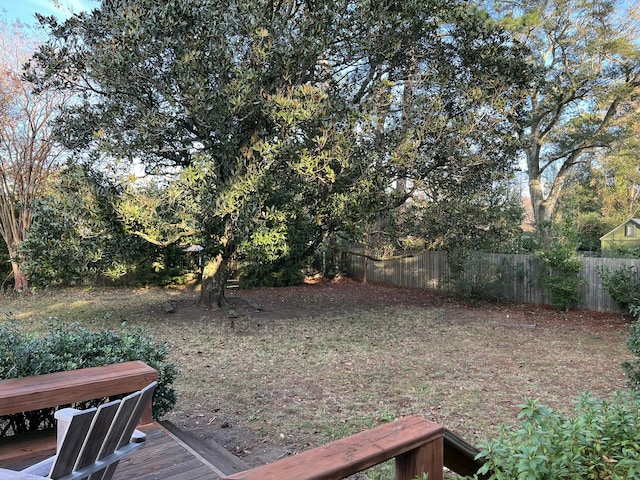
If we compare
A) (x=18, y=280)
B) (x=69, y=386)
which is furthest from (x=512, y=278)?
(x=18, y=280)

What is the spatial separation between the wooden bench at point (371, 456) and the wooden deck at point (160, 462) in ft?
3.98

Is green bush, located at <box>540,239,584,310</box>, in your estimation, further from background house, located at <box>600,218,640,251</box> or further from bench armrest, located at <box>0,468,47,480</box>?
background house, located at <box>600,218,640,251</box>

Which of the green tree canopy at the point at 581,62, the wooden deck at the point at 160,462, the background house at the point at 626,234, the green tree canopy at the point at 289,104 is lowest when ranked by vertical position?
the wooden deck at the point at 160,462

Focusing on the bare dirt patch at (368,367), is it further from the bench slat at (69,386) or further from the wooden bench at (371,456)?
the wooden bench at (371,456)

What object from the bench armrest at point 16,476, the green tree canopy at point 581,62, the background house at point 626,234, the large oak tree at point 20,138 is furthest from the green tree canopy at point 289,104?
the background house at point 626,234

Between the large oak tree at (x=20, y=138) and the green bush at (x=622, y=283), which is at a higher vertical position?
the large oak tree at (x=20, y=138)

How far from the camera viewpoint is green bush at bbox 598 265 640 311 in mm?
8664

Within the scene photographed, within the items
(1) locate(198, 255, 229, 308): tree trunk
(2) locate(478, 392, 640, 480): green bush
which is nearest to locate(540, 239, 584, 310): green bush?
(1) locate(198, 255, 229, 308): tree trunk

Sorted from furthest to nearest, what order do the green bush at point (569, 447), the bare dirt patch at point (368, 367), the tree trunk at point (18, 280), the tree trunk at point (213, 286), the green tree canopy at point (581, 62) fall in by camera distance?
1. the green tree canopy at point (581, 62)
2. the tree trunk at point (18, 280)
3. the tree trunk at point (213, 286)
4. the bare dirt patch at point (368, 367)
5. the green bush at point (569, 447)

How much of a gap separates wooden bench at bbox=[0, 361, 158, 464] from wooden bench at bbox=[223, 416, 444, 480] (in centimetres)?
166

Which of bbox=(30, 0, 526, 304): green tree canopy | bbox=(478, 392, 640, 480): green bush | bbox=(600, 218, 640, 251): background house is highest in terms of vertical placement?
bbox=(30, 0, 526, 304): green tree canopy

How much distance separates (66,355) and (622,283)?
31.8ft

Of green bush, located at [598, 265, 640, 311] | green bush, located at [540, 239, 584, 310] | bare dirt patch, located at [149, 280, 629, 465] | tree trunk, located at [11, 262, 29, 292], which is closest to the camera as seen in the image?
bare dirt patch, located at [149, 280, 629, 465]

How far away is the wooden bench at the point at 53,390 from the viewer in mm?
2197
